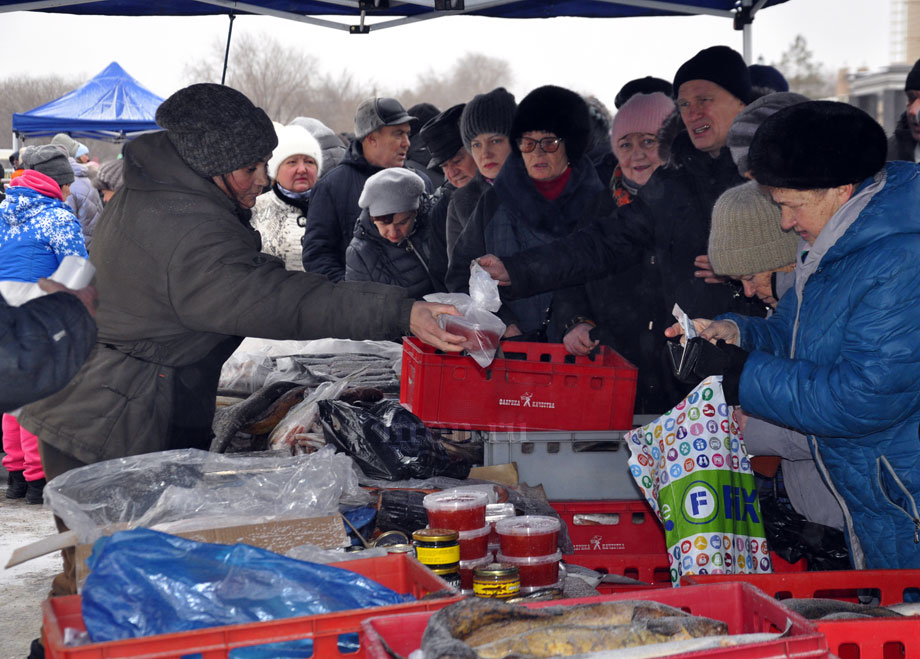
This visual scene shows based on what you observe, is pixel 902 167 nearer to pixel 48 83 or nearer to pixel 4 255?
pixel 4 255

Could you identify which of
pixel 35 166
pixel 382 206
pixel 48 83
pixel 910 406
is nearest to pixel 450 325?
pixel 910 406

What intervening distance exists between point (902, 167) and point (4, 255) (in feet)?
18.8

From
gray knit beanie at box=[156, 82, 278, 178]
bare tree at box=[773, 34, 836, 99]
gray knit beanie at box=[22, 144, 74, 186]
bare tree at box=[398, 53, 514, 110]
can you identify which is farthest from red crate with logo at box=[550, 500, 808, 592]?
bare tree at box=[773, 34, 836, 99]

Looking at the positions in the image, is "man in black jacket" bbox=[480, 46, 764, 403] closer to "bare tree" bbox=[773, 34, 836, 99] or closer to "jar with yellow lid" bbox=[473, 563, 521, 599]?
"jar with yellow lid" bbox=[473, 563, 521, 599]

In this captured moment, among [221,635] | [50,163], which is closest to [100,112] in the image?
[50,163]

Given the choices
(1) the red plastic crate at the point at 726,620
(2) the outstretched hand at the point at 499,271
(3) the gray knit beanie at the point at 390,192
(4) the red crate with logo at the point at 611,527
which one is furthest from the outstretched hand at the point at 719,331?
(3) the gray knit beanie at the point at 390,192

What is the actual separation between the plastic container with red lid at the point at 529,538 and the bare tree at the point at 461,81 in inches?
1068

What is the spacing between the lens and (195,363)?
2.94 m

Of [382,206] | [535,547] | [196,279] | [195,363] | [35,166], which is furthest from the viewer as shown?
[35,166]

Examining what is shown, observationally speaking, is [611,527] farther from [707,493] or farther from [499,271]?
[499,271]

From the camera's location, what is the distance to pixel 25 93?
59.4 ft

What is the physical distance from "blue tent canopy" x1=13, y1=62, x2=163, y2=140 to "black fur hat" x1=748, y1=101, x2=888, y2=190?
557 inches

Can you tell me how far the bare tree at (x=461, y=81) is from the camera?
101 feet

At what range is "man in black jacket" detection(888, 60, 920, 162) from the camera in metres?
3.88
